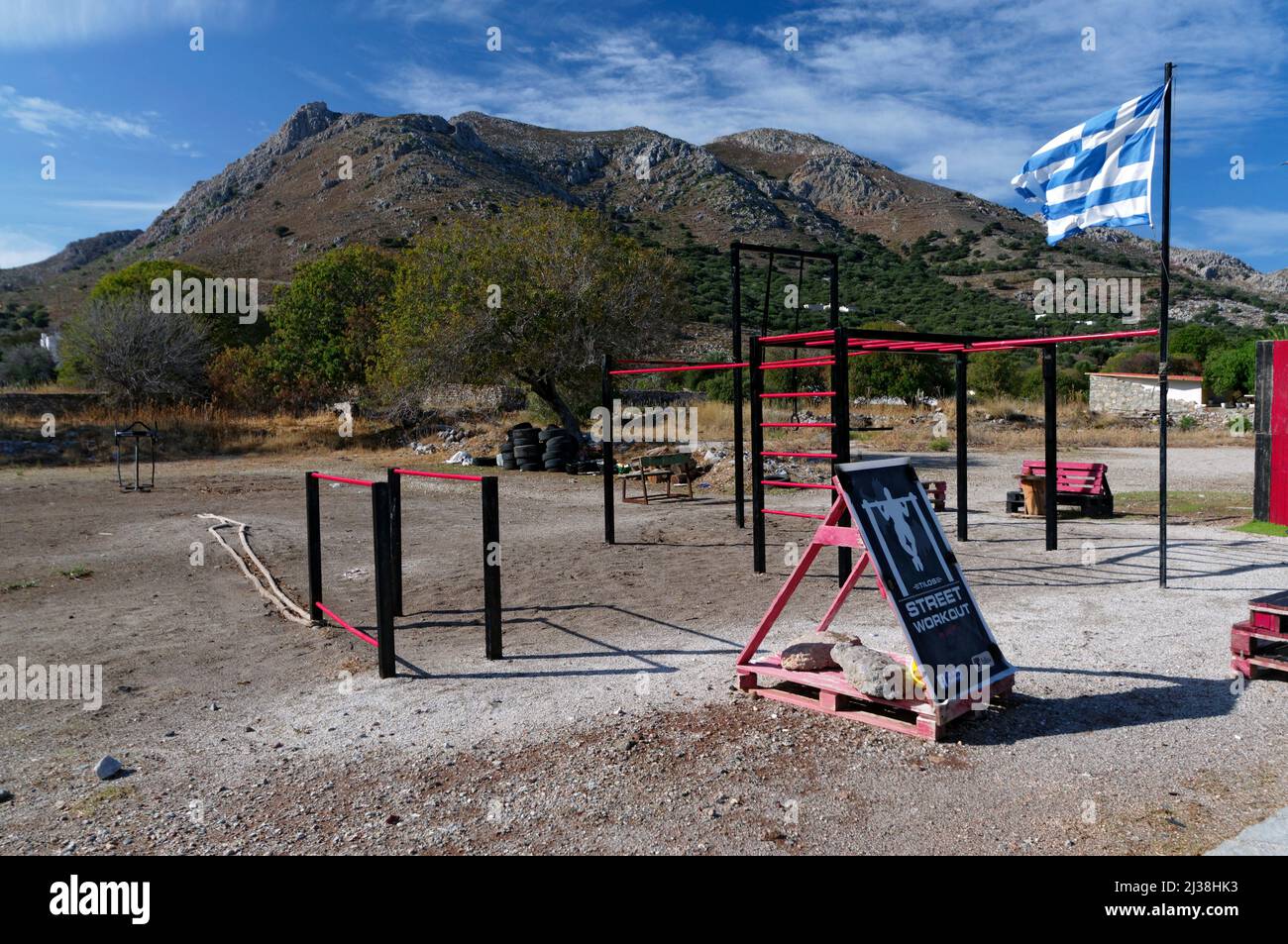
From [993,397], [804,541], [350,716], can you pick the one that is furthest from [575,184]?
[350,716]

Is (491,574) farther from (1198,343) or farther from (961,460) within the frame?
(1198,343)

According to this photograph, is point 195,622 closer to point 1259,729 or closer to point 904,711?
point 904,711

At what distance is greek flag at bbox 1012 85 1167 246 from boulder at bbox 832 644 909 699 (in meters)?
4.87

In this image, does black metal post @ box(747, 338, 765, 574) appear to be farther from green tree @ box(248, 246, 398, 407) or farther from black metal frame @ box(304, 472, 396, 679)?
green tree @ box(248, 246, 398, 407)

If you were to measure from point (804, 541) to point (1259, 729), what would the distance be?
7.00 metres

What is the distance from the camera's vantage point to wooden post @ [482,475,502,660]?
6.17 m

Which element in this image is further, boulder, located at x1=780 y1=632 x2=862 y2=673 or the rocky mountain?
the rocky mountain

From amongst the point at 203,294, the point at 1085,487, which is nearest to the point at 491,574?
the point at 1085,487

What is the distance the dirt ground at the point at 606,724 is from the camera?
12.4 ft

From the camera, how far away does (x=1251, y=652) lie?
5570mm

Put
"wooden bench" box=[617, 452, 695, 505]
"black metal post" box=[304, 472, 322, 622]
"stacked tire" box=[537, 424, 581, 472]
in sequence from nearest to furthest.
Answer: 1. "black metal post" box=[304, 472, 322, 622]
2. "wooden bench" box=[617, 452, 695, 505]
3. "stacked tire" box=[537, 424, 581, 472]

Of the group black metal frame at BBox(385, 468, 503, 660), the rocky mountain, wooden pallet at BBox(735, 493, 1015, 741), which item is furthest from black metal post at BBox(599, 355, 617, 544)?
the rocky mountain

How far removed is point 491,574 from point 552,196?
65052mm

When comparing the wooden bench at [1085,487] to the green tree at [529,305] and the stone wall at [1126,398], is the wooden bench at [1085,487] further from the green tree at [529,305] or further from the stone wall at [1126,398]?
the stone wall at [1126,398]
